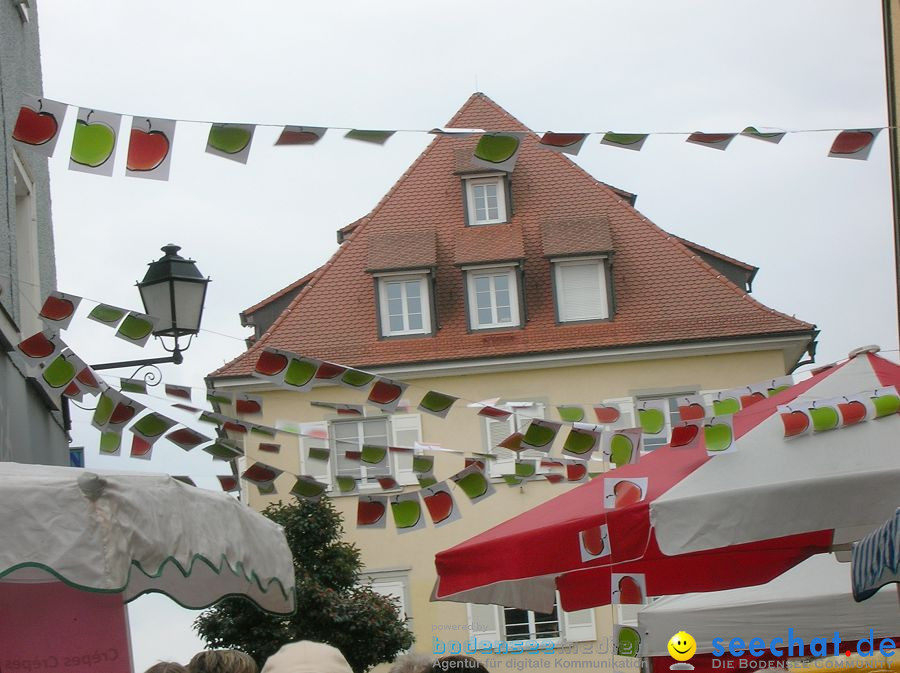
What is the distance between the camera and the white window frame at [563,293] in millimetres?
27719

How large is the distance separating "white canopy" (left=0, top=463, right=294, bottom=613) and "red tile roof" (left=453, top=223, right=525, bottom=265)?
2354 cm

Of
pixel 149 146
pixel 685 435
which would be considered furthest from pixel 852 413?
pixel 149 146

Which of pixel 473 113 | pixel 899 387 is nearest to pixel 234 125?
pixel 899 387

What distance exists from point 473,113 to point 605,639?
13.1 metres

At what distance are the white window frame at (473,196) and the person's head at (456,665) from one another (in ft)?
79.7

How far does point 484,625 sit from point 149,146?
850 inches

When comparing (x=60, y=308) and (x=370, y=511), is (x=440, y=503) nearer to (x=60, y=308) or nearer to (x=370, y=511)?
(x=370, y=511)

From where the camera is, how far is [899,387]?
557 cm

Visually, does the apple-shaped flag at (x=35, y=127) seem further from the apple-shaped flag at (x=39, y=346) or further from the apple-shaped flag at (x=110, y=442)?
the apple-shaped flag at (x=110, y=442)

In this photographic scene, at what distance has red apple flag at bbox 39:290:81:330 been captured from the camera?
6.94 metres

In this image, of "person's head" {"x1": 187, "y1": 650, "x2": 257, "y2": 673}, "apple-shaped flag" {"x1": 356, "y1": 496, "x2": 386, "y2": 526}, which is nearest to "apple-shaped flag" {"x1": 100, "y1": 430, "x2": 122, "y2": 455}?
"apple-shaped flag" {"x1": 356, "y1": 496, "x2": 386, "y2": 526}

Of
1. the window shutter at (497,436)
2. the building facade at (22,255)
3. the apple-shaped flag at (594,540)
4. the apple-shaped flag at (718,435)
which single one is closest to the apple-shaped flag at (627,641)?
the apple-shaped flag at (594,540)

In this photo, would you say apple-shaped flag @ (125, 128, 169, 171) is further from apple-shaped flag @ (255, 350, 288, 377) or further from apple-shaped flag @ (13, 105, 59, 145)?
apple-shaped flag @ (255, 350, 288, 377)

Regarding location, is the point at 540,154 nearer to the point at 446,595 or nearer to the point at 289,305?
the point at 289,305
